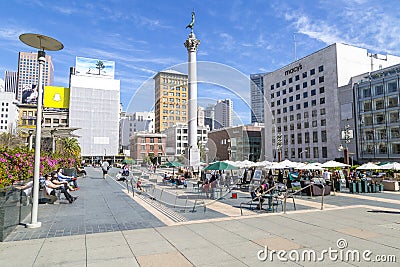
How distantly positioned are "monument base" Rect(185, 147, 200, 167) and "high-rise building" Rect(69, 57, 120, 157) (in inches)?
2418

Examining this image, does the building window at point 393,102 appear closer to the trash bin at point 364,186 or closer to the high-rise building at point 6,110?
the trash bin at point 364,186

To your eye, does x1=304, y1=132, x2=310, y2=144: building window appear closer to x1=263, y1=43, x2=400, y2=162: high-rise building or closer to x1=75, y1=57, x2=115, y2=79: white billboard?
x1=263, y1=43, x2=400, y2=162: high-rise building

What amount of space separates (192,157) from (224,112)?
18.8 m

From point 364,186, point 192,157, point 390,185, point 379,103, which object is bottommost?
point 390,185

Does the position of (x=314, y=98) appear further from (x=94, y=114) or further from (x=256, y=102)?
(x=94, y=114)

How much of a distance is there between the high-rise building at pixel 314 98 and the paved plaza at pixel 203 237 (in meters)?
56.0

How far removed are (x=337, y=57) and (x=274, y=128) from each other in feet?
87.9

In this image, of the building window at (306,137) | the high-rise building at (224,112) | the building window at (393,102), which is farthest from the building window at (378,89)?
the high-rise building at (224,112)

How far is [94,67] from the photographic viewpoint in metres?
109

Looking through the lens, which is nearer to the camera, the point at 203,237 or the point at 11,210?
the point at 203,237

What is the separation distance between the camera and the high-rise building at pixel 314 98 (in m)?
71.8

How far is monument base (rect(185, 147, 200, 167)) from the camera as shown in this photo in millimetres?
35188

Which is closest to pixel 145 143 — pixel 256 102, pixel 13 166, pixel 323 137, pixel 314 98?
pixel 256 102

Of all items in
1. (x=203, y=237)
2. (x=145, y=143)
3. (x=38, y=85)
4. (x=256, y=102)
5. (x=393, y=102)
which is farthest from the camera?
(x=393, y=102)
